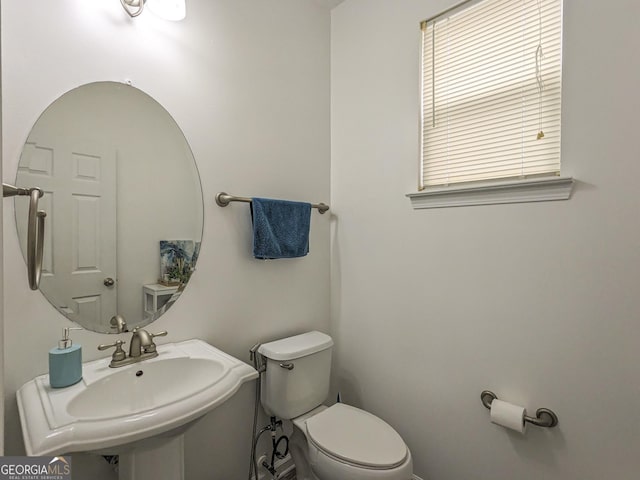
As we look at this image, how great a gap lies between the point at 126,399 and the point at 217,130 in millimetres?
1105

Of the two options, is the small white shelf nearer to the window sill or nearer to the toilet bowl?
the toilet bowl

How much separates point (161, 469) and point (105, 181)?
0.99m

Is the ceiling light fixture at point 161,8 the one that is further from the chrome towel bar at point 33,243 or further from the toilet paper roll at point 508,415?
the toilet paper roll at point 508,415

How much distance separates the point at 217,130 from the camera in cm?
149

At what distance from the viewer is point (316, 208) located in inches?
75.3

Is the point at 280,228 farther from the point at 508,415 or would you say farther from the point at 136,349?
the point at 508,415

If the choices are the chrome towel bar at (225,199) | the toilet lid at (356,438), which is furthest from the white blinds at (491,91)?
the toilet lid at (356,438)

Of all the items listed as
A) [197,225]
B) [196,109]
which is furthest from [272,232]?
[196,109]

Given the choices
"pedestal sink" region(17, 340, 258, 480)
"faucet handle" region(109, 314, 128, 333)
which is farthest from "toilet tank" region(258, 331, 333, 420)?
"faucet handle" region(109, 314, 128, 333)

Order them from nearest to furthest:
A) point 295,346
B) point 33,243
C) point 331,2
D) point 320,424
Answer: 1. point 33,243
2. point 320,424
3. point 295,346
4. point 331,2

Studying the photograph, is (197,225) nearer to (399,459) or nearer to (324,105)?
(324,105)

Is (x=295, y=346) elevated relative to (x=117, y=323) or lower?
lower

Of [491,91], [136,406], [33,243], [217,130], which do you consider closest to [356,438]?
[136,406]

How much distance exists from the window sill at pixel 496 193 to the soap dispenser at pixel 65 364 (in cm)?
144
